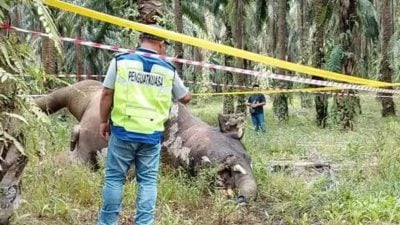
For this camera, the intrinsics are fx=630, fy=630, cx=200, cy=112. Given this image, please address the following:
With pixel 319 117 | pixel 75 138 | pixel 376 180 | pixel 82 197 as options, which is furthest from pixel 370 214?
pixel 319 117

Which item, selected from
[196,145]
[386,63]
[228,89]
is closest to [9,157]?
[196,145]

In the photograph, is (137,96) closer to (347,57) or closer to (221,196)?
(221,196)

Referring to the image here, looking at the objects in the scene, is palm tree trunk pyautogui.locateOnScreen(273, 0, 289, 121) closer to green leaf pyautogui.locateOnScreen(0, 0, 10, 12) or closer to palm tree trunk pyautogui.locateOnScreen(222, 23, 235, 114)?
palm tree trunk pyautogui.locateOnScreen(222, 23, 235, 114)

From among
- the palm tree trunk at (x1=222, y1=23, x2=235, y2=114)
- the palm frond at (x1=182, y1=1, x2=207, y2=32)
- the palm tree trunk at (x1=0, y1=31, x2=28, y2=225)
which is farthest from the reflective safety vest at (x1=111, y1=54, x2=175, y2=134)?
the palm frond at (x1=182, y1=1, x2=207, y2=32)

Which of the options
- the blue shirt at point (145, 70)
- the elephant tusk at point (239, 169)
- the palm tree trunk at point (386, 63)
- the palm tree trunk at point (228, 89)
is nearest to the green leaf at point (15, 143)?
the blue shirt at point (145, 70)

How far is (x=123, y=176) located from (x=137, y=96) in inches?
21.2

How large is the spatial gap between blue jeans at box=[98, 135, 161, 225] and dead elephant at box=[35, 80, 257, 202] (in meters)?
1.71

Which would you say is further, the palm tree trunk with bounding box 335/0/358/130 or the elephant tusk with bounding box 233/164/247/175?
the palm tree trunk with bounding box 335/0/358/130

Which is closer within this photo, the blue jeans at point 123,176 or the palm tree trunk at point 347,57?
the blue jeans at point 123,176

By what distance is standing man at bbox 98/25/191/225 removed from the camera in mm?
4016

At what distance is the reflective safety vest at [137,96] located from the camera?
4.01 m

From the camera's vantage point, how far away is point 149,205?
159 inches

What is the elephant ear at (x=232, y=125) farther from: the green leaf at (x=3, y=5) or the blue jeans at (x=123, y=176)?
the green leaf at (x=3, y=5)

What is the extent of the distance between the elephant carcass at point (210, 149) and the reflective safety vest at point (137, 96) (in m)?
1.88
